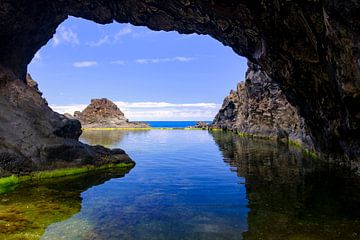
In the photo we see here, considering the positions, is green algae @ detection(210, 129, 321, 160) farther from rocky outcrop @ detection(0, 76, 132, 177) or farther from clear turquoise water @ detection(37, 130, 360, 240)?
rocky outcrop @ detection(0, 76, 132, 177)

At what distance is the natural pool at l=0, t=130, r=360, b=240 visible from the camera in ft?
53.0

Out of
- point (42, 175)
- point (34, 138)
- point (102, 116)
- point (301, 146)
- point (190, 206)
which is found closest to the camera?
point (190, 206)

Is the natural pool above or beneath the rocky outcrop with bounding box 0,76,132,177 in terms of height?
beneath

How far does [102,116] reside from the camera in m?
183

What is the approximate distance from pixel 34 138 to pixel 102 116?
152 metres

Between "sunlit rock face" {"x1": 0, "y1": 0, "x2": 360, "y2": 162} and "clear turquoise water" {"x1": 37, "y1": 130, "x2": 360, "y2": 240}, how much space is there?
694 centimetres

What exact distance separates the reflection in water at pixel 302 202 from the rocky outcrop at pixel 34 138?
17.3 metres

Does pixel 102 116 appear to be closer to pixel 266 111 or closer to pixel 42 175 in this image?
pixel 266 111

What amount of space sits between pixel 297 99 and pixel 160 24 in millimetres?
20096

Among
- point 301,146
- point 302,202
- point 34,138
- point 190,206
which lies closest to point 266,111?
point 301,146

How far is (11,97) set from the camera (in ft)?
118

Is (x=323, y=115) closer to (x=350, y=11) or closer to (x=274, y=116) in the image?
(x=350, y=11)

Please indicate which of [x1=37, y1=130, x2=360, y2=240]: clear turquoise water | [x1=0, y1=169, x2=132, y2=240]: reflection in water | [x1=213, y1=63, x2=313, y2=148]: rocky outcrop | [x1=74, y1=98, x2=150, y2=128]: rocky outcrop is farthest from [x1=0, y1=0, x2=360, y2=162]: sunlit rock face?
[x1=74, y1=98, x2=150, y2=128]: rocky outcrop

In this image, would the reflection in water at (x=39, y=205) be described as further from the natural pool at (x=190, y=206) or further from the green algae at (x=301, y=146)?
the green algae at (x=301, y=146)
